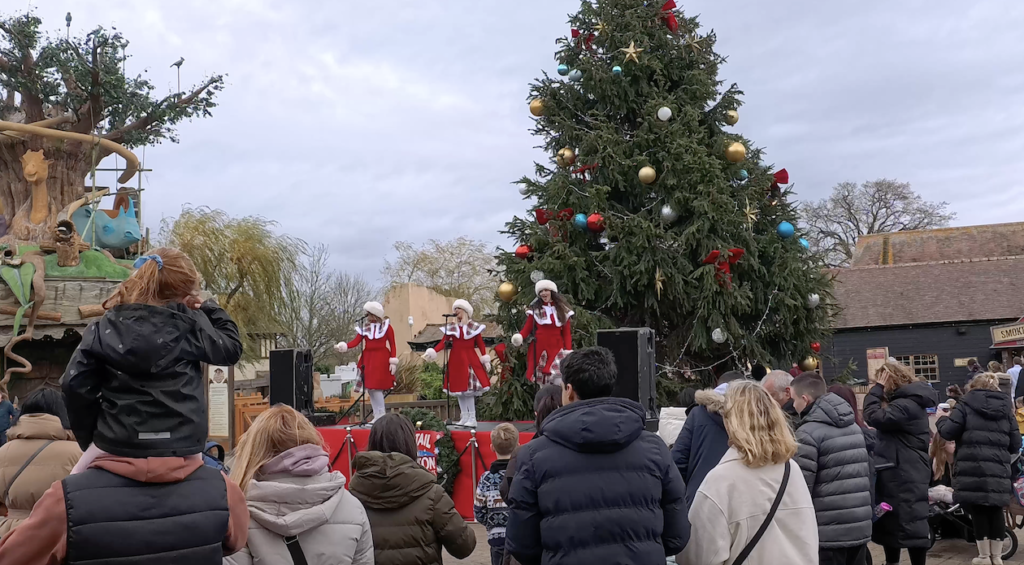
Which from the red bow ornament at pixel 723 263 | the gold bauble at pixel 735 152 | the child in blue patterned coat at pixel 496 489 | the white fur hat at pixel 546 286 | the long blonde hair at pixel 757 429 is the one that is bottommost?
the child in blue patterned coat at pixel 496 489

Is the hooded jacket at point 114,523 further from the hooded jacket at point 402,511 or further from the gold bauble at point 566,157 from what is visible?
the gold bauble at point 566,157

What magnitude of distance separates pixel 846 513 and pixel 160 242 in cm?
2775

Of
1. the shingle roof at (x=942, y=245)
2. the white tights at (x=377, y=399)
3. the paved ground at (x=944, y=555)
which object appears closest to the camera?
the paved ground at (x=944, y=555)

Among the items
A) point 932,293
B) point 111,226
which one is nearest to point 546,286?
point 111,226

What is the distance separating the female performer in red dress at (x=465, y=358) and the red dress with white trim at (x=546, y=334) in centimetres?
74

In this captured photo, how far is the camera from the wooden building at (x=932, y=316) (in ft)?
91.8

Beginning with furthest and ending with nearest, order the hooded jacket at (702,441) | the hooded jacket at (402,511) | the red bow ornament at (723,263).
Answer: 1. the red bow ornament at (723,263)
2. the hooded jacket at (702,441)
3. the hooded jacket at (402,511)

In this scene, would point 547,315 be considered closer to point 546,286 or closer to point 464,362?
point 546,286

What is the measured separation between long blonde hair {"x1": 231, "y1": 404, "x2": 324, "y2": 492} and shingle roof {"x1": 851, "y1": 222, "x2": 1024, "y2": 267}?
3668 cm

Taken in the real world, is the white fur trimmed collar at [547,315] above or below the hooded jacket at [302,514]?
above

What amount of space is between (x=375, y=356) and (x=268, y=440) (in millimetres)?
8475

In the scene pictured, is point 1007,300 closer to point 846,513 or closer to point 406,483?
point 846,513

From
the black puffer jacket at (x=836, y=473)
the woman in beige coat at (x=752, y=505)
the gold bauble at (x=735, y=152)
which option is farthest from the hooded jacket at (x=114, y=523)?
the gold bauble at (x=735, y=152)

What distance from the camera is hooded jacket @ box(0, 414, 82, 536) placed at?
13.4ft
